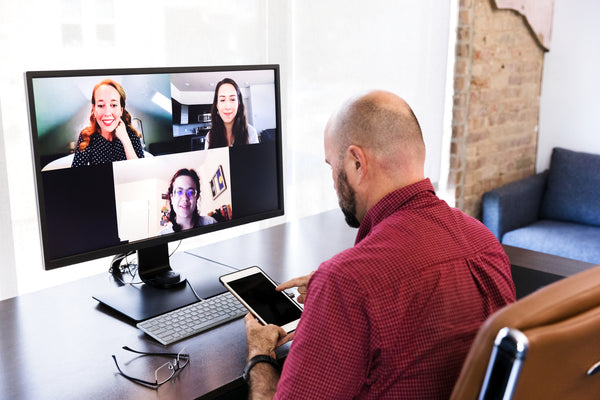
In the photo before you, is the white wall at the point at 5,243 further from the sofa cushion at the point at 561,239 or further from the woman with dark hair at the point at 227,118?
the sofa cushion at the point at 561,239

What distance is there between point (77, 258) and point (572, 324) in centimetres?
105

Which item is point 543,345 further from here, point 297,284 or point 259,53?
point 259,53

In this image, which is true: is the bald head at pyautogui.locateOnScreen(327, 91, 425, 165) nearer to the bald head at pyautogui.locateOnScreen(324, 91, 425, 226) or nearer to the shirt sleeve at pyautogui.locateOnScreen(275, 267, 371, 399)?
the bald head at pyautogui.locateOnScreen(324, 91, 425, 226)

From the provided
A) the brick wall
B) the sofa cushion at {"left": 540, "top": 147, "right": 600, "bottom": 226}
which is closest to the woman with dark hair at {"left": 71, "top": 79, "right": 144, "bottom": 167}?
the brick wall

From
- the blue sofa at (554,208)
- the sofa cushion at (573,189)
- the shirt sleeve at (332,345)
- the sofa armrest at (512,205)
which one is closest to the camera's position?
the shirt sleeve at (332,345)

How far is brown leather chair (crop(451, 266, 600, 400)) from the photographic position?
0.81m

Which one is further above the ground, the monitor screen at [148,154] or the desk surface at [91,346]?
the monitor screen at [148,154]

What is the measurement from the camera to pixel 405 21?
3.24 meters

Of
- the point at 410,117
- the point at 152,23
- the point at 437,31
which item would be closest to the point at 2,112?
the point at 152,23

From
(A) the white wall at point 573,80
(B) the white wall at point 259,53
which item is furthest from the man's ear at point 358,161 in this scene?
(A) the white wall at point 573,80

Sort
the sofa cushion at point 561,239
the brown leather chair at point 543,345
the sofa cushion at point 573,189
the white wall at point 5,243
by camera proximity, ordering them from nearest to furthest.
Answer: the brown leather chair at point 543,345 < the white wall at point 5,243 < the sofa cushion at point 561,239 < the sofa cushion at point 573,189

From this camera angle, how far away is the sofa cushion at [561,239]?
128 inches

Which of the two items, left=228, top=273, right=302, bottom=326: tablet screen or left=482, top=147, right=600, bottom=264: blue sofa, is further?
left=482, top=147, right=600, bottom=264: blue sofa

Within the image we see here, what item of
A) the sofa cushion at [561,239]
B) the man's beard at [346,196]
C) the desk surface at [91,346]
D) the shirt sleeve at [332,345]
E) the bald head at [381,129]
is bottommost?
the sofa cushion at [561,239]
